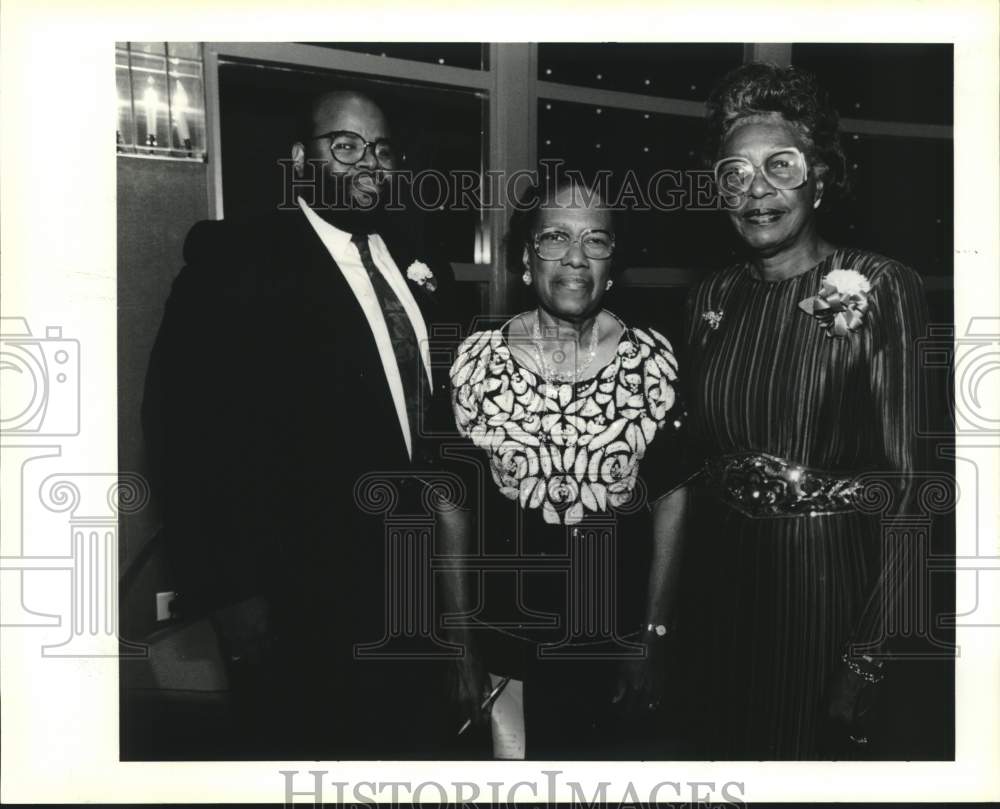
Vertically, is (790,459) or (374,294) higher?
(374,294)

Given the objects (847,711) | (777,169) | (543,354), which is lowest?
(847,711)

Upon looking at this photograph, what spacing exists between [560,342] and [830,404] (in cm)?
52

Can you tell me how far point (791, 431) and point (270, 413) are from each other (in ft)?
3.26

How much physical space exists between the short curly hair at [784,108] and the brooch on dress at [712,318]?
293mm

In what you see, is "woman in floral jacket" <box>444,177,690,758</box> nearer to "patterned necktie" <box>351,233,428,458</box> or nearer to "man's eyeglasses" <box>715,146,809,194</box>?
"patterned necktie" <box>351,233,428,458</box>

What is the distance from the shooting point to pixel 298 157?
5.87 feet

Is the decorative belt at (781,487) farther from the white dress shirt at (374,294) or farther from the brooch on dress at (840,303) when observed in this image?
the white dress shirt at (374,294)

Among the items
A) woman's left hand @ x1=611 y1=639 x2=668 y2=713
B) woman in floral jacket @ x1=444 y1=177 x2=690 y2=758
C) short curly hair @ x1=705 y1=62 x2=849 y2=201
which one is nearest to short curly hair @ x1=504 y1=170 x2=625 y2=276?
woman in floral jacket @ x1=444 y1=177 x2=690 y2=758

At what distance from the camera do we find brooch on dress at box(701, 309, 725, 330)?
182 cm

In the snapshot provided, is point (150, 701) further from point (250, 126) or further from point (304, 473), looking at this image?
point (250, 126)

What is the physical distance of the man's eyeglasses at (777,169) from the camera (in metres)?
1.79

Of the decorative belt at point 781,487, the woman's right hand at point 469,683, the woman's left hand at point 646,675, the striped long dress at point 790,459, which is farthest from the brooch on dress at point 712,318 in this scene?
the woman's right hand at point 469,683

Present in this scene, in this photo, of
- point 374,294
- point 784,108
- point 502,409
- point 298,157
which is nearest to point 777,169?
point 784,108

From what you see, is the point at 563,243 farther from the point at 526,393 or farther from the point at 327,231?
the point at 327,231
